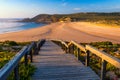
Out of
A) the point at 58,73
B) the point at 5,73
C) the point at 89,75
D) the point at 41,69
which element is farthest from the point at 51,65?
the point at 5,73

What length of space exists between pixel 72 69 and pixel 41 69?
1013 millimetres

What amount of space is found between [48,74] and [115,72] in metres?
2.34

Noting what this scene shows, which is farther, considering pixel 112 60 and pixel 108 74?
pixel 108 74

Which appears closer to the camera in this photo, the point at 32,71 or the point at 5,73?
the point at 5,73

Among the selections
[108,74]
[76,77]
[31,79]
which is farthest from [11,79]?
[108,74]

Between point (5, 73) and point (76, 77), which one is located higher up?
point (5, 73)

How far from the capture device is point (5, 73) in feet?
14.9

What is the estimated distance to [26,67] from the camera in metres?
8.41

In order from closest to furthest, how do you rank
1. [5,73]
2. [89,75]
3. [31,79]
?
1. [5,73]
2. [31,79]
3. [89,75]

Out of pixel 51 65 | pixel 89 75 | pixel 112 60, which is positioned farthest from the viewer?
pixel 51 65

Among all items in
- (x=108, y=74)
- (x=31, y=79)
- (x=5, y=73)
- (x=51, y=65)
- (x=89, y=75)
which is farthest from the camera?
(x=51, y=65)

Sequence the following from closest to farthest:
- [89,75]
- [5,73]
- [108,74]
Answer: [5,73] < [89,75] < [108,74]

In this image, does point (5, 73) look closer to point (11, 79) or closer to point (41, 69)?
point (11, 79)

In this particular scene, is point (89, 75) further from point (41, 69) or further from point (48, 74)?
point (41, 69)
